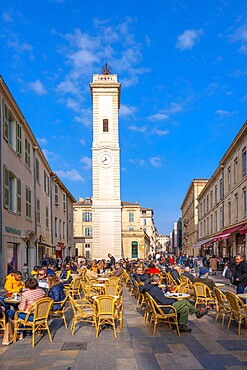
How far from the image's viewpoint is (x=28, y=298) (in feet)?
26.2

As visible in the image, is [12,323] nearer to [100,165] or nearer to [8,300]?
[8,300]

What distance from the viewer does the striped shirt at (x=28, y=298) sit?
7.93 metres

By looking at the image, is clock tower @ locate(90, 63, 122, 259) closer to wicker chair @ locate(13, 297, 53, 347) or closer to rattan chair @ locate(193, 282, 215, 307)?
rattan chair @ locate(193, 282, 215, 307)

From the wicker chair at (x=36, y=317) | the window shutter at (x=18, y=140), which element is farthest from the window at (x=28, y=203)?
the wicker chair at (x=36, y=317)

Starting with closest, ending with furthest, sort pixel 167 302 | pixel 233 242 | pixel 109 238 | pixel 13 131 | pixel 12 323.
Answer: pixel 12 323 < pixel 167 302 < pixel 13 131 < pixel 233 242 < pixel 109 238

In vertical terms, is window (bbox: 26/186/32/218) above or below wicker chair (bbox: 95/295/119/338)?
above

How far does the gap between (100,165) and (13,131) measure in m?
20.8

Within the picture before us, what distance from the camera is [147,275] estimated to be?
Result: 43.0 feet

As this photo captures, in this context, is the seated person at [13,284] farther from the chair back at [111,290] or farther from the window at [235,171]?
the window at [235,171]

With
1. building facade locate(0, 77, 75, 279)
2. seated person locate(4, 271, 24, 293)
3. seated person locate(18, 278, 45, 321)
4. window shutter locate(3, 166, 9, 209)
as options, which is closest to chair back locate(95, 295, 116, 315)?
seated person locate(18, 278, 45, 321)

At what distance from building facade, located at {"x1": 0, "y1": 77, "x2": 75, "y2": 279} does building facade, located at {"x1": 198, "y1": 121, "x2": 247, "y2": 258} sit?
13.3 meters

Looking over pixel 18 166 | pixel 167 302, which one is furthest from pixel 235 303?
pixel 18 166

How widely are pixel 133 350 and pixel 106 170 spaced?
3444cm

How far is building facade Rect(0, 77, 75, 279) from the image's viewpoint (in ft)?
59.2
